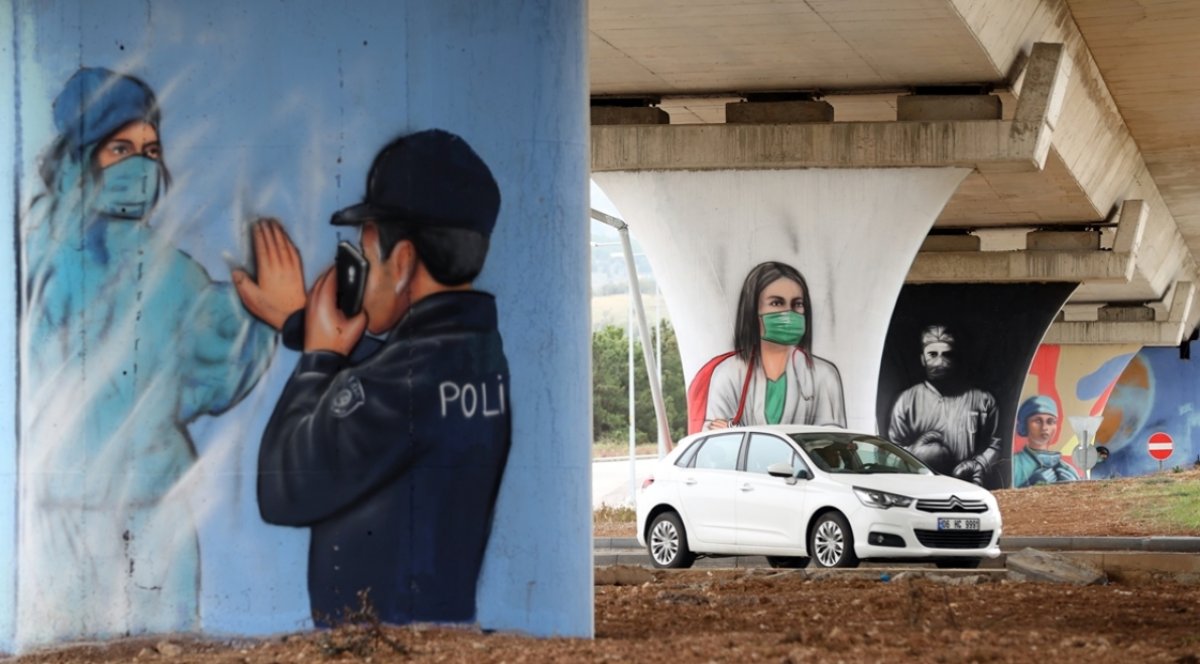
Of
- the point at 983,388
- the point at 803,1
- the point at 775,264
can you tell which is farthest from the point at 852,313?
the point at 983,388

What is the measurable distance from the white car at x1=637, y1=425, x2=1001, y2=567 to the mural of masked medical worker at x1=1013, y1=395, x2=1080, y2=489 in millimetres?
53444

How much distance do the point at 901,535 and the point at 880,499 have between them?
390 mm

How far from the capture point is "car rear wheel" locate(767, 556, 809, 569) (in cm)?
1941

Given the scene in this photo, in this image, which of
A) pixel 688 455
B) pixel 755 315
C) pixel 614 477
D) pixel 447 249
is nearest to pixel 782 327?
pixel 755 315

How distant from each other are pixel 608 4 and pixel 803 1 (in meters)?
2.30

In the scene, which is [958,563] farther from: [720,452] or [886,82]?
[886,82]

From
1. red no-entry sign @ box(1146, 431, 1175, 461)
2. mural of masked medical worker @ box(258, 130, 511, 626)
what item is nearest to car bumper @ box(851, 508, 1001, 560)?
mural of masked medical worker @ box(258, 130, 511, 626)

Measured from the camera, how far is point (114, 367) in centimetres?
1095

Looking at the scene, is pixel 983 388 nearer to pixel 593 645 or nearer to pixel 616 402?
pixel 593 645

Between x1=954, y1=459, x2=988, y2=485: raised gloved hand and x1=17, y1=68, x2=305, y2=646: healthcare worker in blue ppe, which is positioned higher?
x1=17, y1=68, x2=305, y2=646: healthcare worker in blue ppe

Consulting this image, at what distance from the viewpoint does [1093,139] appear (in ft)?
113

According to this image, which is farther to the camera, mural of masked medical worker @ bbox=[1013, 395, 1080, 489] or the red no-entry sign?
mural of masked medical worker @ bbox=[1013, 395, 1080, 489]

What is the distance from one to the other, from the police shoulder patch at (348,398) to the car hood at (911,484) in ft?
27.5

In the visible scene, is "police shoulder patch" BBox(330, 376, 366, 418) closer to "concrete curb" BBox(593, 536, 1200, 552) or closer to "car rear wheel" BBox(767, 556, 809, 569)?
"car rear wheel" BBox(767, 556, 809, 569)
